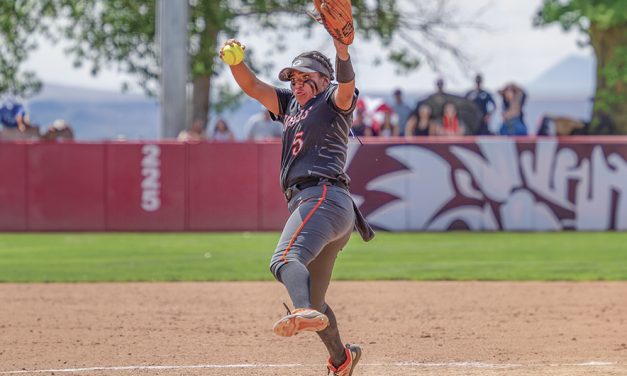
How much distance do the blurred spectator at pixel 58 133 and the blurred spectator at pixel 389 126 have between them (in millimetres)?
5503

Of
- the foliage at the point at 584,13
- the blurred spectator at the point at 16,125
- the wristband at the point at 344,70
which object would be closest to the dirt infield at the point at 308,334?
the wristband at the point at 344,70

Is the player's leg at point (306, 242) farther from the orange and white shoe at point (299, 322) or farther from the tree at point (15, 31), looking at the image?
the tree at point (15, 31)

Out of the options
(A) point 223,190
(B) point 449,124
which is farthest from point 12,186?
(B) point 449,124

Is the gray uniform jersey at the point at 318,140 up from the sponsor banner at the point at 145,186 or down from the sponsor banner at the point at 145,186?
up

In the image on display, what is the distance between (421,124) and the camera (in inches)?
876

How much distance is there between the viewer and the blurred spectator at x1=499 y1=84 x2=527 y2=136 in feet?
72.3

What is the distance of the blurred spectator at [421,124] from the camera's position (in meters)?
22.2

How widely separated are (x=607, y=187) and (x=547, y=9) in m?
8.54

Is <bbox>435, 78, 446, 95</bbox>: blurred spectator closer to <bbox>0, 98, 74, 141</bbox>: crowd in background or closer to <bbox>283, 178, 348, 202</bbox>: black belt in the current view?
<bbox>0, 98, 74, 141</bbox>: crowd in background

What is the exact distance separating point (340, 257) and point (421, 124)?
548 cm

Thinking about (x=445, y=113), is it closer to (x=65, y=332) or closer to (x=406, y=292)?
(x=406, y=292)

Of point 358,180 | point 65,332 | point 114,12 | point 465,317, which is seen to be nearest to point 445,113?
point 358,180

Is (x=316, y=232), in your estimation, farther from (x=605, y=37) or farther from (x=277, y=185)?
(x=605, y=37)

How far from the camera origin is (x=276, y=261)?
6.72 m
